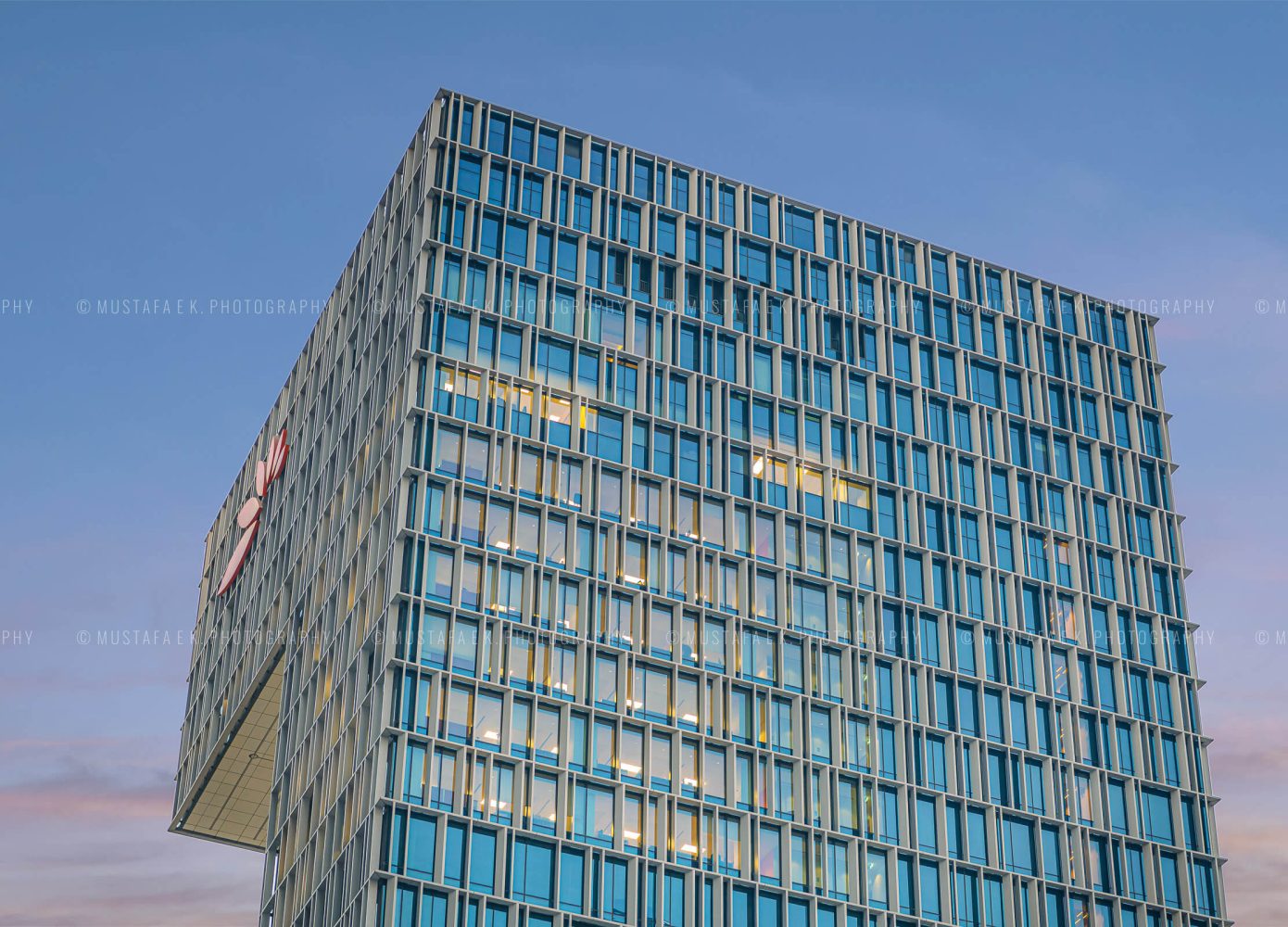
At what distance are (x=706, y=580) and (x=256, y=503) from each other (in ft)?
136

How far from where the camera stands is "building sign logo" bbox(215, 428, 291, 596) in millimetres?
139000

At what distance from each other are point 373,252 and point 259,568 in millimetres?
23891

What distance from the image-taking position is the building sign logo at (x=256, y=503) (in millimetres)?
139000

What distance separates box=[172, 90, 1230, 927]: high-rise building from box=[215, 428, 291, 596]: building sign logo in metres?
5.19

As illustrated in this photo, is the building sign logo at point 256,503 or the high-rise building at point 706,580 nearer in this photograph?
the high-rise building at point 706,580

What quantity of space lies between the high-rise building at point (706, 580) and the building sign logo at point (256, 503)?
17.0 ft

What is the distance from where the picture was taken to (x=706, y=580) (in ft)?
370

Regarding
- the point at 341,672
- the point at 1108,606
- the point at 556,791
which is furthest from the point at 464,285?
the point at 1108,606

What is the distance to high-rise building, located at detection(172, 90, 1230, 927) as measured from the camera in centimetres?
10369

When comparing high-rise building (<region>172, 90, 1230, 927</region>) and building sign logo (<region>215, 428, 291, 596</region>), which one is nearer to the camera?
high-rise building (<region>172, 90, 1230, 927</region>)

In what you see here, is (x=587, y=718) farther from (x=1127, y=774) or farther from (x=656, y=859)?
(x=1127, y=774)

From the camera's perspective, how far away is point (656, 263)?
400ft

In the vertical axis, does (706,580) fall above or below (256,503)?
below

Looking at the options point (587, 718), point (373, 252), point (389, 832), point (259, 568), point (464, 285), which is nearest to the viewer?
point (389, 832)
